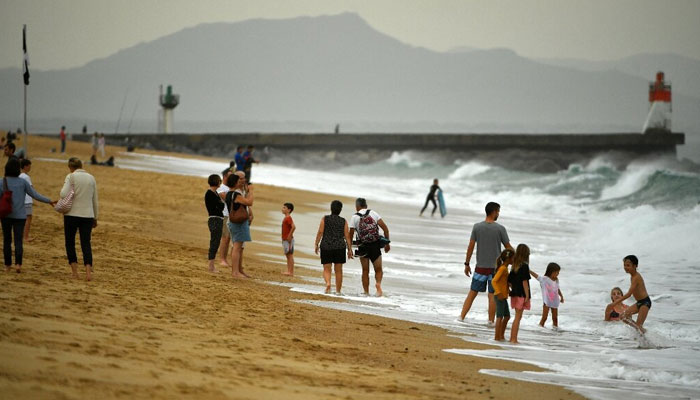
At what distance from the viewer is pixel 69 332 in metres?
7.07

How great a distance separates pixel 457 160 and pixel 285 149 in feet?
43.8

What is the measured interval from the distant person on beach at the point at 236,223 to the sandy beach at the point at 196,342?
0.93 ft

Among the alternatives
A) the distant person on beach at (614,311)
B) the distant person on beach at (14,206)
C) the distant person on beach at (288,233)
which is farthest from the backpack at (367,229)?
the distant person on beach at (14,206)

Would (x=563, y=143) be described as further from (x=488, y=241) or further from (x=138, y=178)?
(x=488, y=241)

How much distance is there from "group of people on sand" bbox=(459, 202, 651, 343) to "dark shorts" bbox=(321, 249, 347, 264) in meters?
2.00

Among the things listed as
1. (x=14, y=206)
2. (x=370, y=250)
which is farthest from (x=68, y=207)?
(x=370, y=250)

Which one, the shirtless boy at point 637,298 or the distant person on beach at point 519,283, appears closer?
the distant person on beach at point 519,283

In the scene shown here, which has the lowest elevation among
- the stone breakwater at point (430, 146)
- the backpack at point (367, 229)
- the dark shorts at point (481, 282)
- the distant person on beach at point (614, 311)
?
the distant person on beach at point (614, 311)

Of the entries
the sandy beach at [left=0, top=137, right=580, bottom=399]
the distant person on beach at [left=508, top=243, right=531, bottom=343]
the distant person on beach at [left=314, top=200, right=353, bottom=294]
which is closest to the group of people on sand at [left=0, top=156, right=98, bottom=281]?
the sandy beach at [left=0, top=137, right=580, bottom=399]

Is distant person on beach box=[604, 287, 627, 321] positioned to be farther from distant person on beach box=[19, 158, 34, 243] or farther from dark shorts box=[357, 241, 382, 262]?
distant person on beach box=[19, 158, 34, 243]

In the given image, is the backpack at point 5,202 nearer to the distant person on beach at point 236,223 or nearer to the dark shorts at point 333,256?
the distant person on beach at point 236,223

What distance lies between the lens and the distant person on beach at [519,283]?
9992mm

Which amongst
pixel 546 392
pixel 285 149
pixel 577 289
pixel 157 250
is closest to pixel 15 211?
pixel 157 250

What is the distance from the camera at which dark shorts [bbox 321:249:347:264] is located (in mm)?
12336
